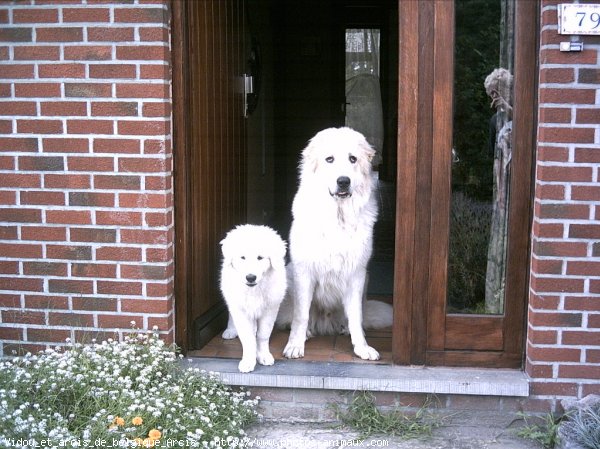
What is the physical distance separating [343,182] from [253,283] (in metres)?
0.79

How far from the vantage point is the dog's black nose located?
394cm

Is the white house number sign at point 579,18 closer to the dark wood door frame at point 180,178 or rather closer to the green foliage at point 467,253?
the green foliage at point 467,253

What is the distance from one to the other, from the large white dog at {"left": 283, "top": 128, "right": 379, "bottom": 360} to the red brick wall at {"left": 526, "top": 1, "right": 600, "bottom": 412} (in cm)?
101

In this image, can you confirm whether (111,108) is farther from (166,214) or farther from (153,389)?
(153,389)

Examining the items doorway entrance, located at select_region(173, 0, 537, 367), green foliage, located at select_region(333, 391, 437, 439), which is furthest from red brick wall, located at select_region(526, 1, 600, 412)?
green foliage, located at select_region(333, 391, 437, 439)

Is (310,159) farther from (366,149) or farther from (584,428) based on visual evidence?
(584,428)

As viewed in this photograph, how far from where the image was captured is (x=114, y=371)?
3.36m

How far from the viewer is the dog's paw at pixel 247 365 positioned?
3.86 m

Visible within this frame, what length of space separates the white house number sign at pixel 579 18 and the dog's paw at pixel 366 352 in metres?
2.06

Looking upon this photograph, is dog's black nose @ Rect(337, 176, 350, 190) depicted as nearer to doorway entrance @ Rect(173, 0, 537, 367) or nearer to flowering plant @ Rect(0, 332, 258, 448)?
doorway entrance @ Rect(173, 0, 537, 367)

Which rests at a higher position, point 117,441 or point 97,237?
point 97,237

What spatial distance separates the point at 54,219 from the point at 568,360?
116 inches

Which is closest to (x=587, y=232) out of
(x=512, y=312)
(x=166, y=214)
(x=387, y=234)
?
(x=512, y=312)

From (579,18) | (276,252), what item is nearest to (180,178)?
(276,252)
